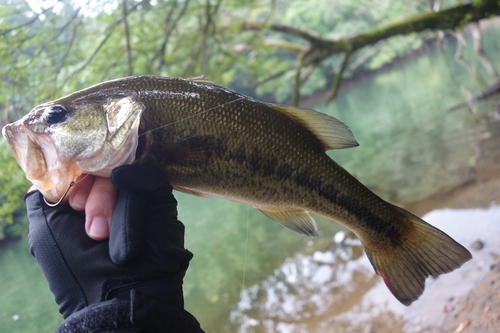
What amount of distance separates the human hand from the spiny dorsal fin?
3.37 ft

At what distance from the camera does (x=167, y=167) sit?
72.6 inches

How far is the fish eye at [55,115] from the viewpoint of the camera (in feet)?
5.77

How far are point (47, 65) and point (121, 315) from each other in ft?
23.6

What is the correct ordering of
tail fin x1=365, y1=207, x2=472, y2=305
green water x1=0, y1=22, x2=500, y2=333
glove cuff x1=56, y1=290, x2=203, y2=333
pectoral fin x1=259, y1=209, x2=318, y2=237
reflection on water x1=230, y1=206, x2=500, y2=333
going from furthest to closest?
green water x1=0, y1=22, x2=500, y2=333 → reflection on water x1=230, y1=206, x2=500, y2=333 → pectoral fin x1=259, y1=209, x2=318, y2=237 → tail fin x1=365, y1=207, x2=472, y2=305 → glove cuff x1=56, y1=290, x2=203, y2=333

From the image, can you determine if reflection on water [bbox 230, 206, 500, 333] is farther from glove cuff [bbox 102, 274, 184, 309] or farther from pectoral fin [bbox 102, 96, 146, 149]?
pectoral fin [bbox 102, 96, 146, 149]

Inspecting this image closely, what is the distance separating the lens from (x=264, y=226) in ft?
35.8

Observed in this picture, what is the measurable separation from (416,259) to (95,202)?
1.70 m

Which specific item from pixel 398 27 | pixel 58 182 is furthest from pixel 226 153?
pixel 398 27

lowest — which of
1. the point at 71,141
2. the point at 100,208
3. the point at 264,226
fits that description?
A: the point at 264,226

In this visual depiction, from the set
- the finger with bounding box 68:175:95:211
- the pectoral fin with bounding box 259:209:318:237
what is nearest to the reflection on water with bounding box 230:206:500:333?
the pectoral fin with bounding box 259:209:318:237

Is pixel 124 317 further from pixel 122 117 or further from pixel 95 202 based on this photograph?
pixel 122 117

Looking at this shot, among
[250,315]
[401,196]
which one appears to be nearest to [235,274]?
[250,315]

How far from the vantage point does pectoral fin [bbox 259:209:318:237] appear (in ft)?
6.78

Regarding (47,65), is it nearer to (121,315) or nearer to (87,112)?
(87,112)
